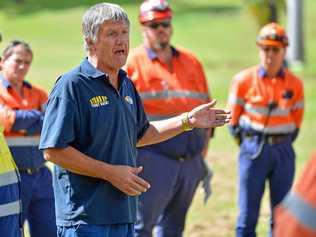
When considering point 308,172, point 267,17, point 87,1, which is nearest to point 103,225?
point 308,172

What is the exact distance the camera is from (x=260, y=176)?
8.88 meters

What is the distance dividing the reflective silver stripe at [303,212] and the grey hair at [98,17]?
2499 mm

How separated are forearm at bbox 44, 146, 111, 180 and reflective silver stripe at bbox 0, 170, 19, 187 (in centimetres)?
41

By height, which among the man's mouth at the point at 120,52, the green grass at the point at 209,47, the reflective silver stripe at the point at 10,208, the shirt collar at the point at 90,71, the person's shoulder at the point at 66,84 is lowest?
the green grass at the point at 209,47

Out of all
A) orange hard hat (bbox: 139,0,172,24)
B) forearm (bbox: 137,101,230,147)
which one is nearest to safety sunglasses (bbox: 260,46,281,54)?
orange hard hat (bbox: 139,0,172,24)

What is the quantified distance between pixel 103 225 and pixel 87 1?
38545 mm

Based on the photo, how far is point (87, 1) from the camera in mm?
43375

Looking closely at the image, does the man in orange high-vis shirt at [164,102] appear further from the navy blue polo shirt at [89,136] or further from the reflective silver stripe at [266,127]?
the navy blue polo shirt at [89,136]

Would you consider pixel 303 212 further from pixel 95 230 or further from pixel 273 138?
pixel 273 138

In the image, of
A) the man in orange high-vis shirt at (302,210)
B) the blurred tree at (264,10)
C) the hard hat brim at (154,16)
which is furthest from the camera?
the blurred tree at (264,10)

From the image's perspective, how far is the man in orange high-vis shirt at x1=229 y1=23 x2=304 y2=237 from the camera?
8883 mm

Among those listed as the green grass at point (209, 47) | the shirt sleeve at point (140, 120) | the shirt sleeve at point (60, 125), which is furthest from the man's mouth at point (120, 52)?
the green grass at point (209, 47)

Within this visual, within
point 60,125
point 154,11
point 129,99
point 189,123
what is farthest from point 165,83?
point 60,125

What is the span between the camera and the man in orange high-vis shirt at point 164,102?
805 centimetres
